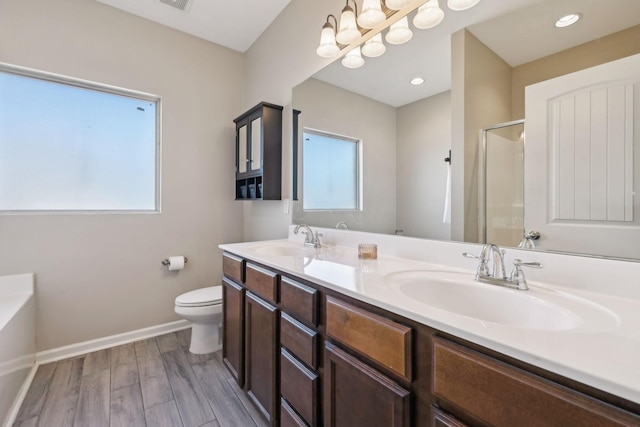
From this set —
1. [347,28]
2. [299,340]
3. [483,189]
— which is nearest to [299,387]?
[299,340]

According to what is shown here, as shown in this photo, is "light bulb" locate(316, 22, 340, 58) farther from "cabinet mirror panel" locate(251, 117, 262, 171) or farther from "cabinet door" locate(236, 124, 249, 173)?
"cabinet door" locate(236, 124, 249, 173)

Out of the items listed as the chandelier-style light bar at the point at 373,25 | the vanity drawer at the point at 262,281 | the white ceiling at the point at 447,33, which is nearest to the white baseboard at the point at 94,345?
the vanity drawer at the point at 262,281

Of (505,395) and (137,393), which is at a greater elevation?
(505,395)

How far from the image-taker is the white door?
825 millimetres

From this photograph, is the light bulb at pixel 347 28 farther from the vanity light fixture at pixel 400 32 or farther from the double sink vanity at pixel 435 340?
the double sink vanity at pixel 435 340

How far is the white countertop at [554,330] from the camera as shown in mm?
464

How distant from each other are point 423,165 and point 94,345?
8.94ft

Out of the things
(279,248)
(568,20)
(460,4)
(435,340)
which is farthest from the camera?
(279,248)

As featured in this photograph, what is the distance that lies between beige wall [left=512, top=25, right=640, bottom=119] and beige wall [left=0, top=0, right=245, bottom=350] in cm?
245

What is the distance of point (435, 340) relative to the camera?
0.68 m

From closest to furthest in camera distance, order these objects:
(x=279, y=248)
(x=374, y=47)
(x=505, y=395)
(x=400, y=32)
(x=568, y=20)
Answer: (x=505, y=395) → (x=568, y=20) → (x=400, y=32) → (x=374, y=47) → (x=279, y=248)

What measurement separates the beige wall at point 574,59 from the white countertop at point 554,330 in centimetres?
61

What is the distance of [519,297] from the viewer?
2.79 ft

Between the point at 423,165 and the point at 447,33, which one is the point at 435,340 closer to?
the point at 423,165
